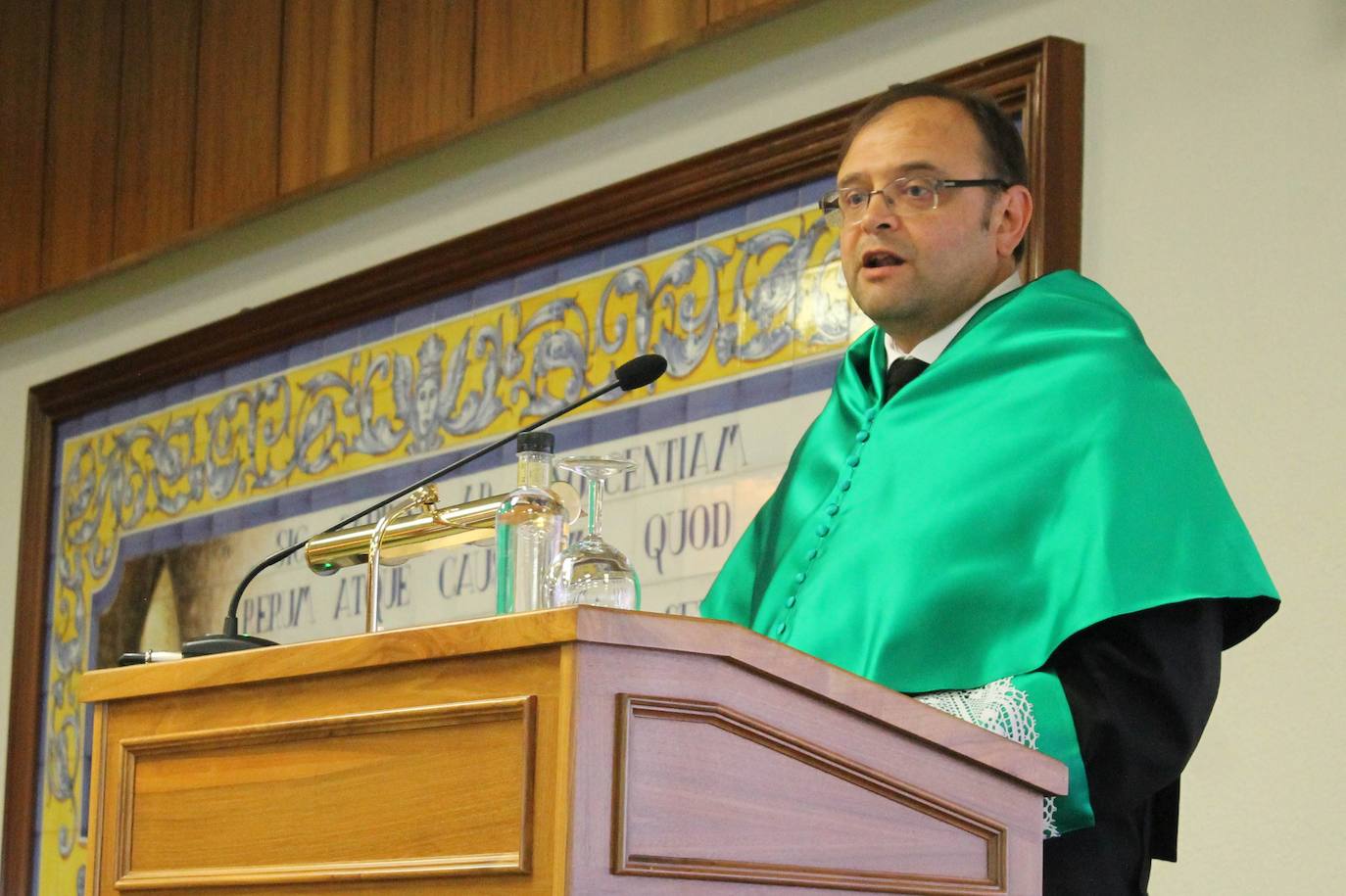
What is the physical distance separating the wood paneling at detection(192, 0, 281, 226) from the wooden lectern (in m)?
3.22

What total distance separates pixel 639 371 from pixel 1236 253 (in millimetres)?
1300

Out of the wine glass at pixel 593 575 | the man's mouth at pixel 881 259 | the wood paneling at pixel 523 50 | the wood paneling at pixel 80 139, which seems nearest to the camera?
the wine glass at pixel 593 575

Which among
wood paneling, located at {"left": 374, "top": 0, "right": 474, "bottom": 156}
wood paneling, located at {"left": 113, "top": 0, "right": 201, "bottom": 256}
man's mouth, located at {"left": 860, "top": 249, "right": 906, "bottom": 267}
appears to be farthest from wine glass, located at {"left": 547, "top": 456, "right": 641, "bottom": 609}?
wood paneling, located at {"left": 113, "top": 0, "right": 201, "bottom": 256}

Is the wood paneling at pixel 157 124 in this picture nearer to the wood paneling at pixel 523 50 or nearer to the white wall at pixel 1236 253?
the wood paneling at pixel 523 50

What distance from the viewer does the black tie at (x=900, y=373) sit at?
2.61 m

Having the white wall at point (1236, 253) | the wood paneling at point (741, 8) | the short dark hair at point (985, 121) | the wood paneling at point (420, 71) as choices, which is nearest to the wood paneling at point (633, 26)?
the wood paneling at point (741, 8)

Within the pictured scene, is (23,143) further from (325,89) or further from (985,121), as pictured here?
(985,121)

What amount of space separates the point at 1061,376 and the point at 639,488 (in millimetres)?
1685

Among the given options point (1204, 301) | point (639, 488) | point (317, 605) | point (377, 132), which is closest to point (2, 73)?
point (377, 132)

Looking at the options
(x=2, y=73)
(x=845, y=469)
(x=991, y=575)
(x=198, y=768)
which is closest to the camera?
(x=198, y=768)

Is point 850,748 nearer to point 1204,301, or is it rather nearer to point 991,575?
point 991,575

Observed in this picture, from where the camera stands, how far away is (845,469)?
256cm

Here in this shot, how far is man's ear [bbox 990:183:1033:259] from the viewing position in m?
2.60

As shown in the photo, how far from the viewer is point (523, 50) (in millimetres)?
4352
